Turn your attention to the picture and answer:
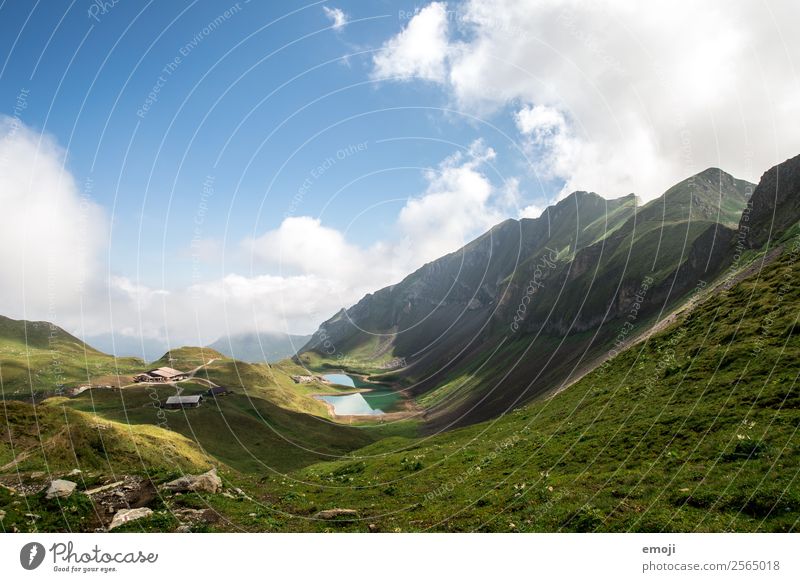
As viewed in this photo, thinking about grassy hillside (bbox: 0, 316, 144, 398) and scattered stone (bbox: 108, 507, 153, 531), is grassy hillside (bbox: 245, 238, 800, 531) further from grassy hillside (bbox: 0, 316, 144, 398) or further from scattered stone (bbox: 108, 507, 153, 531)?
grassy hillside (bbox: 0, 316, 144, 398)

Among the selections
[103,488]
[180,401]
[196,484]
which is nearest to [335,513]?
[196,484]

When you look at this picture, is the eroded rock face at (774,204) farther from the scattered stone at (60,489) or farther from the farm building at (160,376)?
the farm building at (160,376)

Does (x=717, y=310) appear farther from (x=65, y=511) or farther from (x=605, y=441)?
(x=65, y=511)

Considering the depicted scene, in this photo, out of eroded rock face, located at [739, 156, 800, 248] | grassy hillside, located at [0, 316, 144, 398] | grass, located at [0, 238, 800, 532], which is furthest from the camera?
grassy hillside, located at [0, 316, 144, 398]

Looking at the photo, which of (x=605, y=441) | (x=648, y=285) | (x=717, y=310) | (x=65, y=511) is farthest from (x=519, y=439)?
(x=648, y=285)

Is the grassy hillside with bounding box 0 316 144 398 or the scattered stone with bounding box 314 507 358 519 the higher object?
the grassy hillside with bounding box 0 316 144 398

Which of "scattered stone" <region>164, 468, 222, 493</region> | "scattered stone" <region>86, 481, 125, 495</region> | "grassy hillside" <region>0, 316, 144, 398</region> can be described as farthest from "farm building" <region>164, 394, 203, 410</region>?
"scattered stone" <region>164, 468, 222, 493</region>
